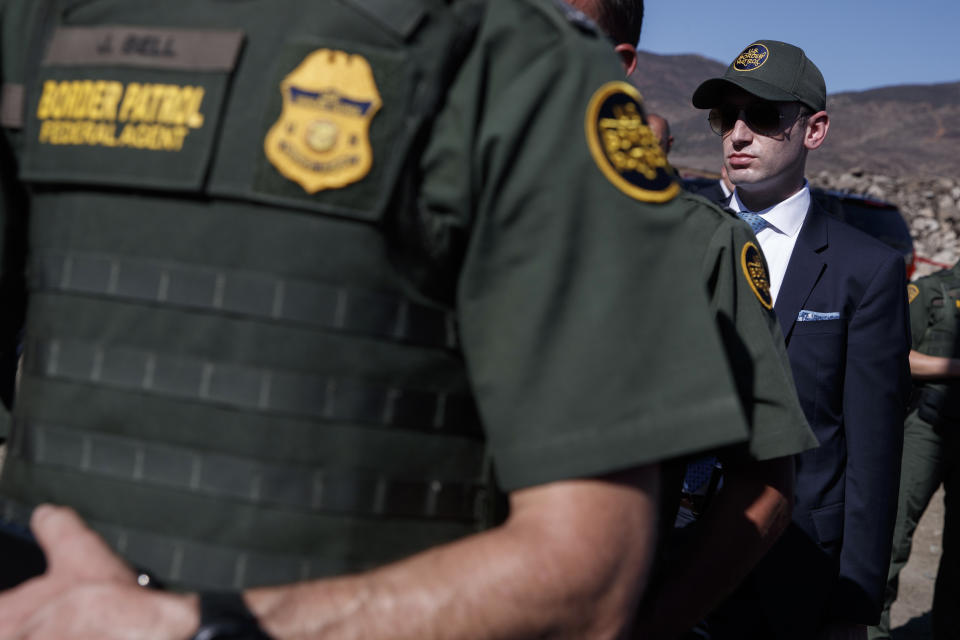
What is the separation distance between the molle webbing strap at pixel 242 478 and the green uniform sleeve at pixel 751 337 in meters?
0.70

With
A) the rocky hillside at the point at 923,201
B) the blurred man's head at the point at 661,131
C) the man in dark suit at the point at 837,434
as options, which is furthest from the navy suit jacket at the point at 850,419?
the rocky hillside at the point at 923,201

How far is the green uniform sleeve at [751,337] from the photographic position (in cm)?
152

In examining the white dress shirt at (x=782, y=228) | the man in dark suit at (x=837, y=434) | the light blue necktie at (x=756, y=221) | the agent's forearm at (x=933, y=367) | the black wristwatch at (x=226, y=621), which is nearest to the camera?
the black wristwatch at (x=226, y=621)

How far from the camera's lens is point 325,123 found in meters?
0.98

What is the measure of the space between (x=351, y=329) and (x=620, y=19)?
1125mm

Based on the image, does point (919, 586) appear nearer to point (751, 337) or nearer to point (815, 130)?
point (815, 130)

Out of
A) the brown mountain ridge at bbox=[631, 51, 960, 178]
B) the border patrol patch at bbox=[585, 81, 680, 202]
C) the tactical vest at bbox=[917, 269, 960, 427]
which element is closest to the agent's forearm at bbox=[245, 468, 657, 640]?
the border patrol patch at bbox=[585, 81, 680, 202]

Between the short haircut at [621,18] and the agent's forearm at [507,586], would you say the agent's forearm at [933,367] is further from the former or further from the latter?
the agent's forearm at [507,586]

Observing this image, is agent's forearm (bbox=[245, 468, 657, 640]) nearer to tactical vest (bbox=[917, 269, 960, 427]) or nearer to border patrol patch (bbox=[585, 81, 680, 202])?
border patrol patch (bbox=[585, 81, 680, 202])

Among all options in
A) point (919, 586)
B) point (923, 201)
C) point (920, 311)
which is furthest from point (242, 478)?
point (923, 201)

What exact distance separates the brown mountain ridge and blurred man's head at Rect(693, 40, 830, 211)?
53.4 metres

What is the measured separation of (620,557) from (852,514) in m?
2.12

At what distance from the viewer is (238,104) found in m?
1.03

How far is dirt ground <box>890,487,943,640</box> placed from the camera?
5070mm
